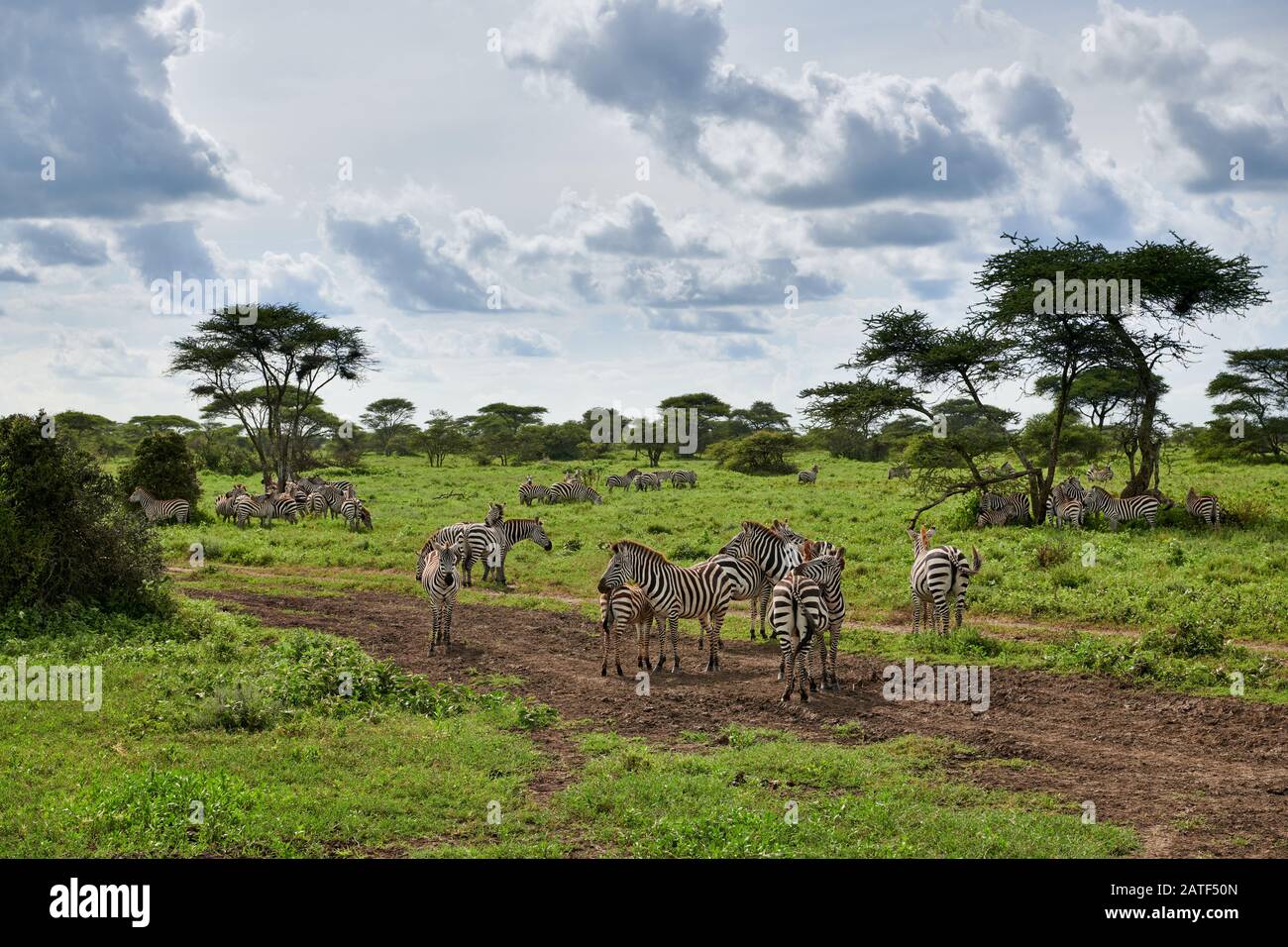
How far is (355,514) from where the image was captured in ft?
95.7

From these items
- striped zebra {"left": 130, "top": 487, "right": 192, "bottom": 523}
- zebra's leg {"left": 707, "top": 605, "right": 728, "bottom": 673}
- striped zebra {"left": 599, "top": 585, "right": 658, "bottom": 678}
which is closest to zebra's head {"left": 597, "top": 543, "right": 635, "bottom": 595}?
striped zebra {"left": 599, "top": 585, "right": 658, "bottom": 678}

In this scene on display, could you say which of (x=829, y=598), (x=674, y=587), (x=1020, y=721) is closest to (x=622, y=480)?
(x=674, y=587)

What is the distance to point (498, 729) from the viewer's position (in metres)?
11.0

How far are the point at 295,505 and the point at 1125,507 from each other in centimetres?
2334

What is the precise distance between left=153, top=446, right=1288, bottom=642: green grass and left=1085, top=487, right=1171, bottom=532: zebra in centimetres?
37

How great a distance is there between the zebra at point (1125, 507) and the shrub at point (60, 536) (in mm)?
21159

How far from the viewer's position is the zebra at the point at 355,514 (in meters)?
29.2

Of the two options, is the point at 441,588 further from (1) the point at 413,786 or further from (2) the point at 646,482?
(2) the point at 646,482

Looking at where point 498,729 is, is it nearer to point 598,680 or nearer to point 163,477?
point 598,680

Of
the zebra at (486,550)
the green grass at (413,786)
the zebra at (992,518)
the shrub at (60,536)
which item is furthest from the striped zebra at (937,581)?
the zebra at (992,518)

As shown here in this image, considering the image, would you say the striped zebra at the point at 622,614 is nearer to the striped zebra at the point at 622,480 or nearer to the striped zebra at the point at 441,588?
the striped zebra at the point at 441,588

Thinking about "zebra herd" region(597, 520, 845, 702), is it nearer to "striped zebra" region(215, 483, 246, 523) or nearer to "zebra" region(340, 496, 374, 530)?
"zebra" region(340, 496, 374, 530)

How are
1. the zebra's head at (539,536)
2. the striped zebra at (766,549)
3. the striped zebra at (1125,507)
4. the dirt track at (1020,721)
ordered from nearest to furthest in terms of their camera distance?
the dirt track at (1020,721)
the striped zebra at (766,549)
the zebra's head at (539,536)
the striped zebra at (1125,507)

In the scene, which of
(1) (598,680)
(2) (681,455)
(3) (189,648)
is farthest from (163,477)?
(2) (681,455)
